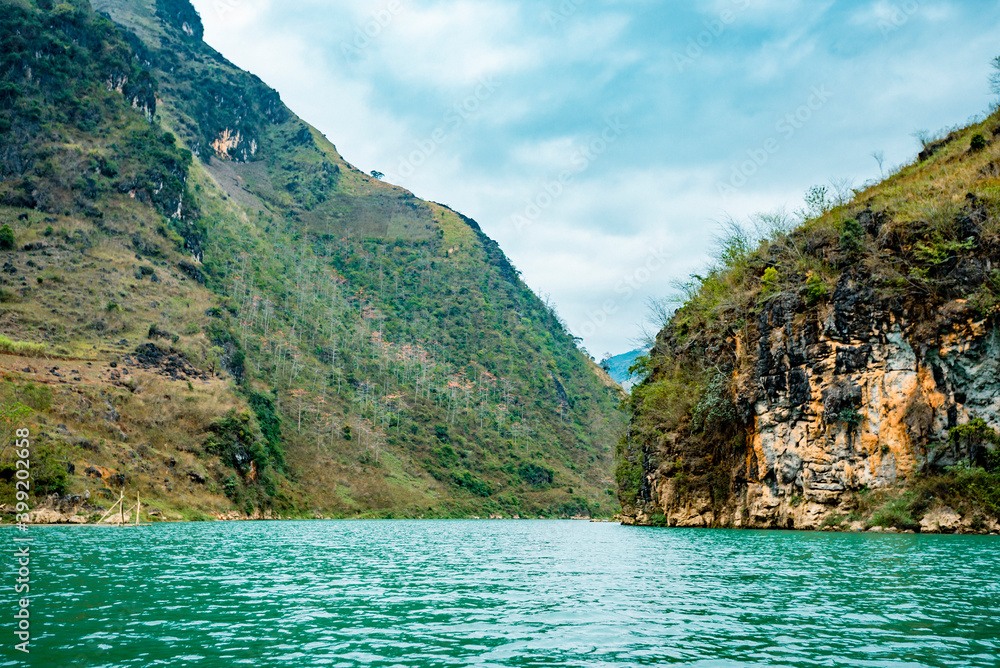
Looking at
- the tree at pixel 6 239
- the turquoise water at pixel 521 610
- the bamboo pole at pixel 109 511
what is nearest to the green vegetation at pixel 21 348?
the bamboo pole at pixel 109 511

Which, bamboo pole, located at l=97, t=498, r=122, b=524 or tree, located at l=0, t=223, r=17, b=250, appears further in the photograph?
tree, located at l=0, t=223, r=17, b=250

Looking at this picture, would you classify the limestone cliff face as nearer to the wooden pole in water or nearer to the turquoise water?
the turquoise water

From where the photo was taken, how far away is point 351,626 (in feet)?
43.3

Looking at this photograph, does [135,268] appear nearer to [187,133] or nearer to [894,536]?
[894,536]

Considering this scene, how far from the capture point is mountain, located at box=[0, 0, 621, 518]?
2744 inches

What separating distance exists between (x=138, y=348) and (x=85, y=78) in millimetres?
68688

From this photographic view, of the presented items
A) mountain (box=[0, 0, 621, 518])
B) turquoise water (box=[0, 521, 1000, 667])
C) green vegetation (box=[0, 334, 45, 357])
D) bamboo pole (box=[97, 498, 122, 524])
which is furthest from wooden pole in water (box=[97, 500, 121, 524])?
turquoise water (box=[0, 521, 1000, 667])

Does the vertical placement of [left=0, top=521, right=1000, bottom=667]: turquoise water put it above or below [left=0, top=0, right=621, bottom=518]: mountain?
below

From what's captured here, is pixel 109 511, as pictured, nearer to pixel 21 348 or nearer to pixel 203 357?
pixel 21 348

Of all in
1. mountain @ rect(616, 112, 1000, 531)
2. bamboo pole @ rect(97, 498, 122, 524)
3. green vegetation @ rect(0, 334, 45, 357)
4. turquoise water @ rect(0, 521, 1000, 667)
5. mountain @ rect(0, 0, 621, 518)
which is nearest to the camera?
turquoise water @ rect(0, 521, 1000, 667)

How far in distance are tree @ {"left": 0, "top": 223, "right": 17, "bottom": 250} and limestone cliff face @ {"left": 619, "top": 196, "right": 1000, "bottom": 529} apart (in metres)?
90.0

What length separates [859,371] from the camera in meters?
42.7

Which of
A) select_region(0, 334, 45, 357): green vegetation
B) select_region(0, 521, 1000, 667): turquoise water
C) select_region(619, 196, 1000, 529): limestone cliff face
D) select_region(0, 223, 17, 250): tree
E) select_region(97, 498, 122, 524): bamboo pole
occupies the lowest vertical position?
select_region(97, 498, 122, 524): bamboo pole

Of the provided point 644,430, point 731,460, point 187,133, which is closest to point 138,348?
point 644,430
